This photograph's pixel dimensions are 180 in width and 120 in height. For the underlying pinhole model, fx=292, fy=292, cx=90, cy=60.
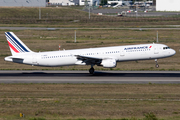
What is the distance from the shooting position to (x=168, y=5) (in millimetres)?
190750

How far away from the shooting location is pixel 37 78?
135 feet

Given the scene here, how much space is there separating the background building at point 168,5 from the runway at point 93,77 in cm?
15228

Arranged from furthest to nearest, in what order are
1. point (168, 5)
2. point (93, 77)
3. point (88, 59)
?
point (168, 5) < point (88, 59) < point (93, 77)

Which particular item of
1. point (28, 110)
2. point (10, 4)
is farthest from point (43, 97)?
point (10, 4)

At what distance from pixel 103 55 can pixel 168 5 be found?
6304 inches

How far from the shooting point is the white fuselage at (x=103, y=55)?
42250 millimetres

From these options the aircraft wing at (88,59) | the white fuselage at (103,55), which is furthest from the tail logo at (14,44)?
the aircraft wing at (88,59)

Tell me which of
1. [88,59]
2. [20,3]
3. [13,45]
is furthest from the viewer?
[20,3]

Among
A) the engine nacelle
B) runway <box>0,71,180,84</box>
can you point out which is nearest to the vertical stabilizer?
runway <box>0,71,180,84</box>

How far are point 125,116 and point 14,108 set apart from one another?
31.9 ft

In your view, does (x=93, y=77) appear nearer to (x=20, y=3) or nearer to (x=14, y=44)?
(x=14, y=44)

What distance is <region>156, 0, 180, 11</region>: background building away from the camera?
614 ft

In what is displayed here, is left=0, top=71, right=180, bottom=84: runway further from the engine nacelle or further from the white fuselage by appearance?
the white fuselage

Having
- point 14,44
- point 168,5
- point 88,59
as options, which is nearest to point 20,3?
point 168,5
